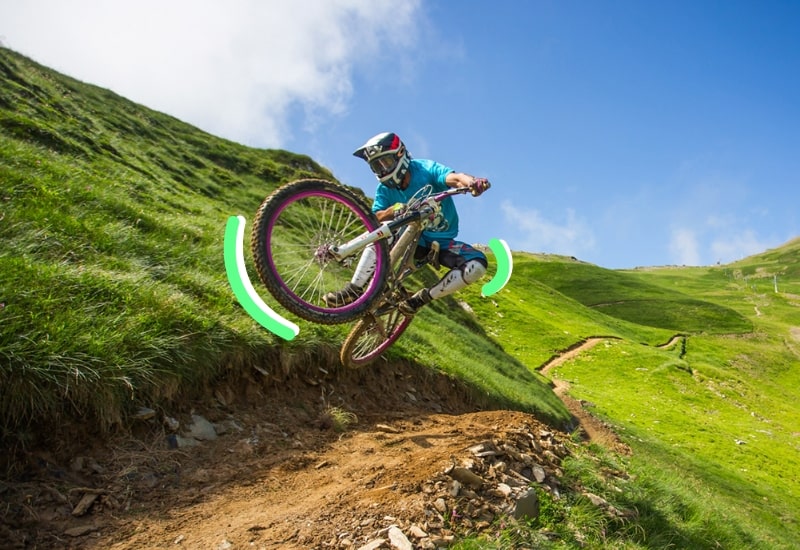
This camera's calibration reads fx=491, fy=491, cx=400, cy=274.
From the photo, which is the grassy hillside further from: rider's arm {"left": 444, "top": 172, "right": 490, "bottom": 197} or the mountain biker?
rider's arm {"left": 444, "top": 172, "right": 490, "bottom": 197}

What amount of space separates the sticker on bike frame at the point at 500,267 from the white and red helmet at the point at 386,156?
2.53m

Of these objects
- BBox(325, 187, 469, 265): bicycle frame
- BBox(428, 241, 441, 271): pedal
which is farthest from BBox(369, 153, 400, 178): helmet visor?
BBox(428, 241, 441, 271): pedal

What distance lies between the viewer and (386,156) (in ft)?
27.3

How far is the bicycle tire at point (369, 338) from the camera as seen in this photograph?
364 inches

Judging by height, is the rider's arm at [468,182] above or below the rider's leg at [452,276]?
above

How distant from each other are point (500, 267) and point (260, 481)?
229 inches

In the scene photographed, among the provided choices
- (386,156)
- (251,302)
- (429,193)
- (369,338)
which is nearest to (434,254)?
(429,193)

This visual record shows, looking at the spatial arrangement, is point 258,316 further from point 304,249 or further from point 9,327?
point 9,327

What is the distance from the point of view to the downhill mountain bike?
6.67 meters

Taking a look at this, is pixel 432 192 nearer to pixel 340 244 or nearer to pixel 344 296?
pixel 340 244

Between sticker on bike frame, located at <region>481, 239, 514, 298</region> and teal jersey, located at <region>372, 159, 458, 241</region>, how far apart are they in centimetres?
118

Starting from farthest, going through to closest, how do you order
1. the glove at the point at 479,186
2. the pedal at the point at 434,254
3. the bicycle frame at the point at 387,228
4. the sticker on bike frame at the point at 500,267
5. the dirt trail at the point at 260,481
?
1. the sticker on bike frame at the point at 500,267
2. the pedal at the point at 434,254
3. the glove at the point at 479,186
4. the bicycle frame at the point at 387,228
5. the dirt trail at the point at 260,481

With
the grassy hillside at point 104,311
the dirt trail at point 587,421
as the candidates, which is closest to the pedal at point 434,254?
the grassy hillside at point 104,311

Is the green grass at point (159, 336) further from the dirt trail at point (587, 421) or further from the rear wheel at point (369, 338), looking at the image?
the dirt trail at point (587, 421)
